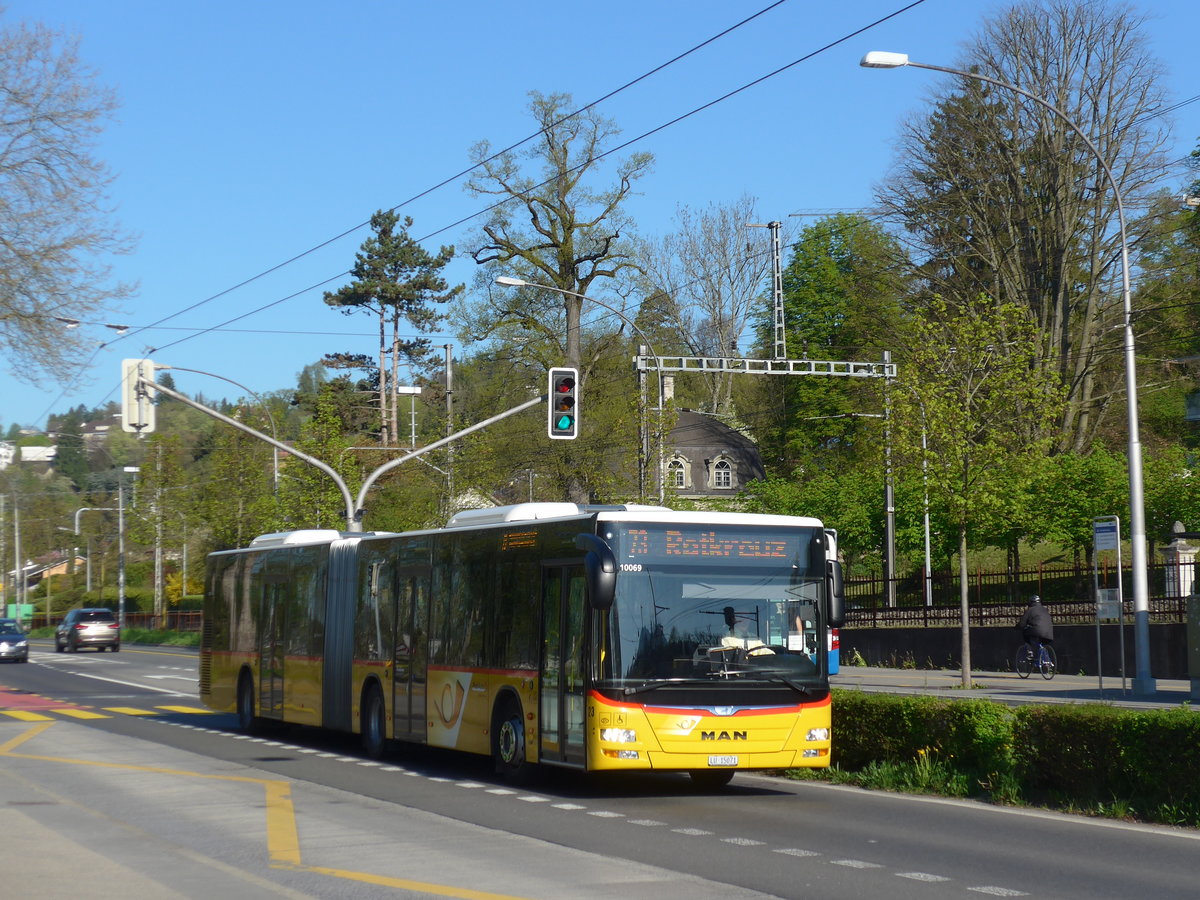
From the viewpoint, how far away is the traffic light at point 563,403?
86.9 ft

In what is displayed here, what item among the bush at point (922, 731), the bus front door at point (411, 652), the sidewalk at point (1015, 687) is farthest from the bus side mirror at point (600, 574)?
the sidewalk at point (1015, 687)

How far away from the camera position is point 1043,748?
45.2 feet

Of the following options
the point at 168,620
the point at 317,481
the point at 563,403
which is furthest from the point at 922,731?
the point at 168,620

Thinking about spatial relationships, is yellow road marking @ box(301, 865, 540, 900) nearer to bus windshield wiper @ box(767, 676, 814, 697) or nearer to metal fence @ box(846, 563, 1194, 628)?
bus windshield wiper @ box(767, 676, 814, 697)

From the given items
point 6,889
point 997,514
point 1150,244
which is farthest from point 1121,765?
point 1150,244

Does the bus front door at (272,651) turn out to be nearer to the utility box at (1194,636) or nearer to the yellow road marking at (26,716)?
the yellow road marking at (26,716)

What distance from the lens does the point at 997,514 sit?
3000cm

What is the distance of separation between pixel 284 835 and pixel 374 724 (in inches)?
307

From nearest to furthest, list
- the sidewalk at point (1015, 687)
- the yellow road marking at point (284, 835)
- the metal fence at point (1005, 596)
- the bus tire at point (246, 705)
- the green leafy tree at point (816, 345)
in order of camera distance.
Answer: the yellow road marking at point (284, 835)
the bus tire at point (246, 705)
the sidewalk at point (1015, 687)
the metal fence at point (1005, 596)
the green leafy tree at point (816, 345)

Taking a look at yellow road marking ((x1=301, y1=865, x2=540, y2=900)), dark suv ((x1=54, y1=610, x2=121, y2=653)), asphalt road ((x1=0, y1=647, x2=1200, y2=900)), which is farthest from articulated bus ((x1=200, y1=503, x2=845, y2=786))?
dark suv ((x1=54, y1=610, x2=121, y2=653))

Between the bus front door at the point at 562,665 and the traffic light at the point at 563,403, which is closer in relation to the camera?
the bus front door at the point at 562,665

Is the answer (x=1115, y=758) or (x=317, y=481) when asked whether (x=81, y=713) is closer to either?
(x=1115, y=758)

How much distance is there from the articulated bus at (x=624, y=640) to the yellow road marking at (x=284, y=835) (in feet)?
7.62

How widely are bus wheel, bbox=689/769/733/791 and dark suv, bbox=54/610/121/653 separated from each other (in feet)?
169
